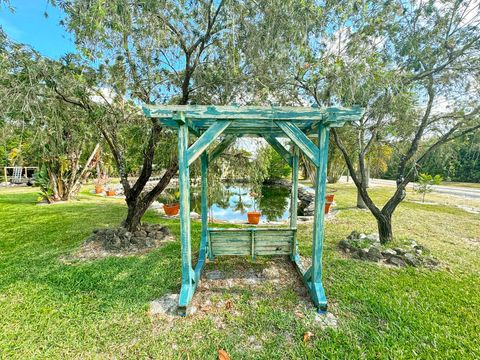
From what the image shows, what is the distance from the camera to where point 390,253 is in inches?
156

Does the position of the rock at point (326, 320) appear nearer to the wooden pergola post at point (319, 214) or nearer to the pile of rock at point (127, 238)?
the wooden pergola post at point (319, 214)

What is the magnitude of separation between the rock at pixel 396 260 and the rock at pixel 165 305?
3.74m

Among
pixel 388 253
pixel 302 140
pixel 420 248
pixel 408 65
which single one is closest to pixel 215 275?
pixel 302 140

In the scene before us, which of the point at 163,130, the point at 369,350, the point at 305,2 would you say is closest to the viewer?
the point at 369,350

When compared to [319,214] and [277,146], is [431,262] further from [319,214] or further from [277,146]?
[277,146]

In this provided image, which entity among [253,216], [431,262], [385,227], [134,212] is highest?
[134,212]

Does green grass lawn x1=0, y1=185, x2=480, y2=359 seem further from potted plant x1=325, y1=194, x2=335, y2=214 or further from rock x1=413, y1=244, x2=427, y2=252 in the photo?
potted plant x1=325, y1=194, x2=335, y2=214

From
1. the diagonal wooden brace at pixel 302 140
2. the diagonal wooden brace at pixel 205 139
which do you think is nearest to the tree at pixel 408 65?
the diagonal wooden brace at pixel 302 140

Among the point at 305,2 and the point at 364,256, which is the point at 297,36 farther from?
the point at 364,256

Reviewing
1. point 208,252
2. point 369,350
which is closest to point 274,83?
point 208,252

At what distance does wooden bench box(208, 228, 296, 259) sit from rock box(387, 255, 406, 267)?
6.17 feet

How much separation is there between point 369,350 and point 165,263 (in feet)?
10.3

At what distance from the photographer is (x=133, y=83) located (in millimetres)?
4176

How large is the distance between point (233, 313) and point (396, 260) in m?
3.15
